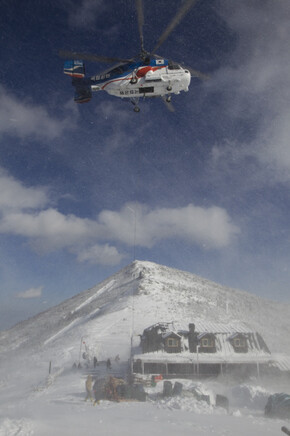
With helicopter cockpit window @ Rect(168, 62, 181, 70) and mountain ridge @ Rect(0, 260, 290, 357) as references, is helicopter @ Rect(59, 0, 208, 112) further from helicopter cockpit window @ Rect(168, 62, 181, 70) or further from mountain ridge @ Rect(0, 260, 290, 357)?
mountain ridge @ Rect(0, 260, 290, 357)

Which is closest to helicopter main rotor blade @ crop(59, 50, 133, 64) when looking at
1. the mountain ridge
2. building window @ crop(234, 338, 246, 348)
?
building window @ crop(234, 338, 246, 348)

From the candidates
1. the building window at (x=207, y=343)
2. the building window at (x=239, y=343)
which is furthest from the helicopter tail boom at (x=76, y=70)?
the building window at (x=239, y=343)

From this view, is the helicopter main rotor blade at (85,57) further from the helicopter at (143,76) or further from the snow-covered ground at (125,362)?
the snow-covered ground at (125,362)

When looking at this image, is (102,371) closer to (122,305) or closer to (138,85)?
(138,85)

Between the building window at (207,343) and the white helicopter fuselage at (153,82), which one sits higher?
→ the white helicopter fuselage at (153,82)

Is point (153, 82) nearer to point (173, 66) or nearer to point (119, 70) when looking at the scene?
point (173, 66)
